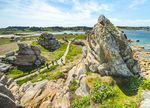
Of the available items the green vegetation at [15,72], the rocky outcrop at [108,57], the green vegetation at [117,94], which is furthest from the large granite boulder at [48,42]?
the green vegetation at [117,94]

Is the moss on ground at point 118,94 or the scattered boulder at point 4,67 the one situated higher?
the moss on ground at point 118,94

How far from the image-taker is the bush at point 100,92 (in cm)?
2798

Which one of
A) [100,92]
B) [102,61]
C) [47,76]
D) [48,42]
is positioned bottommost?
[48,42]

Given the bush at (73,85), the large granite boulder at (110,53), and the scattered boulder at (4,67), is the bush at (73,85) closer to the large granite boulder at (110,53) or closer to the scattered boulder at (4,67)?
the large granite boulder at (110,53)

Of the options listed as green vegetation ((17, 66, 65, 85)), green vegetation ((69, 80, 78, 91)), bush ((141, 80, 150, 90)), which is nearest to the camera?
bush ((141, 80, 150, 90))

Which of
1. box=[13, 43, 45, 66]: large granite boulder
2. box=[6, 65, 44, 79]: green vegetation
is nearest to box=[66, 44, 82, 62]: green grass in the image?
box=[13, 43, 45, 66]: large granite boulder

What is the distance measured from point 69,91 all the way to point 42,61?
61.4m

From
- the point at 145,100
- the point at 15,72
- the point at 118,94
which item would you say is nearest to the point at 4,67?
the point at 15,72

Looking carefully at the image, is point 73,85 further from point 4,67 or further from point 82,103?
point 4,67

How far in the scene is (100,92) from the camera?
93.0 feet

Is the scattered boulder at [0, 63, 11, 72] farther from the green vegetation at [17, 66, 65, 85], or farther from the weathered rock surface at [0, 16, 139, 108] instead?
the weathered rock surface at [0, 16, 139, 108]

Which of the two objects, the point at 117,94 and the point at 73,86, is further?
the point at 73,86

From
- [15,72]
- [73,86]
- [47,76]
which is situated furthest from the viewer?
[15,72]

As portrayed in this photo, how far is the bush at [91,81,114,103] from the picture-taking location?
28.0 m
